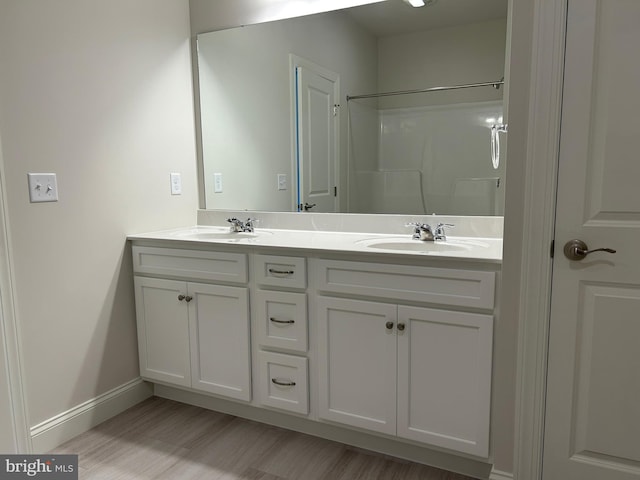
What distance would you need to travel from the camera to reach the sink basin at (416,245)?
6.41 feet

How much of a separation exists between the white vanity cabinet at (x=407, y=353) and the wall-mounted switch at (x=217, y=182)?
1114 mm

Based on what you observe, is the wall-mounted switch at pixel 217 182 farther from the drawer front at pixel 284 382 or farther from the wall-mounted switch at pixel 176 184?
the drawer front at pixel 284 382

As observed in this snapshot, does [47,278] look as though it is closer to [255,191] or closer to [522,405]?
[255,191]

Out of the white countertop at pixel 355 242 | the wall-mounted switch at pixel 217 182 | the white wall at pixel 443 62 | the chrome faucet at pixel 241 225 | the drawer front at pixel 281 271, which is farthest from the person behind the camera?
the wall-mounted switch at pixel 217 182

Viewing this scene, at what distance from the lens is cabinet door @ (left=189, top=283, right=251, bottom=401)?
6.85 ft

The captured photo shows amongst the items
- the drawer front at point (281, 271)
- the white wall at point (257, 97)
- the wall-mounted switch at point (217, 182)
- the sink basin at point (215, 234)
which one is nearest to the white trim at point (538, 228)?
the drawer front at point (281, 271)

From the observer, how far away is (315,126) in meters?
2.47

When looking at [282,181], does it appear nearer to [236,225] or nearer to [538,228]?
[236,225]

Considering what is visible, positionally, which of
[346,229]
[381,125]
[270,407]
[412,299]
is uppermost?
[381,125]

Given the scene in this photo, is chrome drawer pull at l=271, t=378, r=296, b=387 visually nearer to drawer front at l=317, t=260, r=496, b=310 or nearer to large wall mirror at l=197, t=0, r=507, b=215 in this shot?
drawer front at l=317, t=260, r=496, b=310

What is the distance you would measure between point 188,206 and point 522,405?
197 centimetres

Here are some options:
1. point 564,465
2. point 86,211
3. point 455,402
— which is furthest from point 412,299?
point 86,211

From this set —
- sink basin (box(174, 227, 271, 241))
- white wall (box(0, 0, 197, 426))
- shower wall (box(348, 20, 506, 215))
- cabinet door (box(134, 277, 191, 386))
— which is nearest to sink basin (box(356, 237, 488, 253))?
shower wall (box(348, 20, 506, 215))

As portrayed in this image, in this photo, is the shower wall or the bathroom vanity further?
the shower wall
